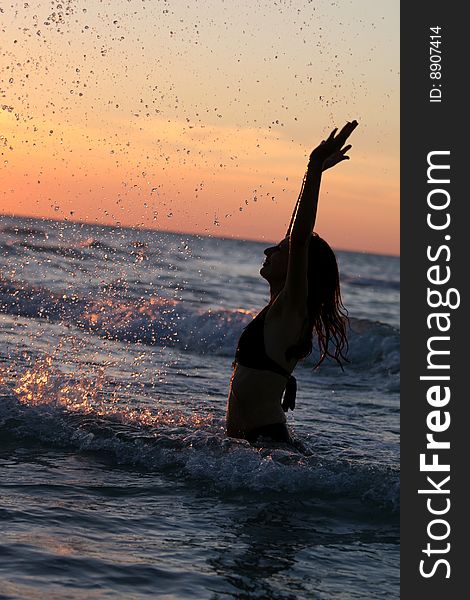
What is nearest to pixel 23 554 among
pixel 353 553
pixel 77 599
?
pixel 77 599

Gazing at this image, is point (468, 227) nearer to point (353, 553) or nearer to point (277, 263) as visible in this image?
point (277, 263)

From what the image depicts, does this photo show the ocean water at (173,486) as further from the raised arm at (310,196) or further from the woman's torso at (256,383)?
the raised arm at (310,196)

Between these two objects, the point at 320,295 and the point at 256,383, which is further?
the point at 256,383

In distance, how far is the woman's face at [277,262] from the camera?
5395mm

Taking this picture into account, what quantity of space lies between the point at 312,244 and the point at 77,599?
2.23 metres

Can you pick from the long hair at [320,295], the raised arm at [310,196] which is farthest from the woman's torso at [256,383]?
the raised arm at [310,196]

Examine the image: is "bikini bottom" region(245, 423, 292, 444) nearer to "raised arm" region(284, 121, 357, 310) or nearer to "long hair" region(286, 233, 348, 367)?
"long hair" region(286, 233, 348, 367)

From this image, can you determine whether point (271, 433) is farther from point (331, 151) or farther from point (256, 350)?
point (331, 151)

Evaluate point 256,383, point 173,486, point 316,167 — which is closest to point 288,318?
point 256,383

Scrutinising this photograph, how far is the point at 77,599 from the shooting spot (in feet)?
13.4

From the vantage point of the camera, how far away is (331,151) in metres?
4.99

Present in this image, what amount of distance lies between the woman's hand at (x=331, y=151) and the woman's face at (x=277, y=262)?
600mm

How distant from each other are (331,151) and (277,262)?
74cm

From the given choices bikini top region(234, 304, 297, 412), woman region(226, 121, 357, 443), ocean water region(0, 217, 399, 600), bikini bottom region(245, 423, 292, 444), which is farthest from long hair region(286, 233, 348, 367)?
ocean water region(0, 217, 399, 600)
